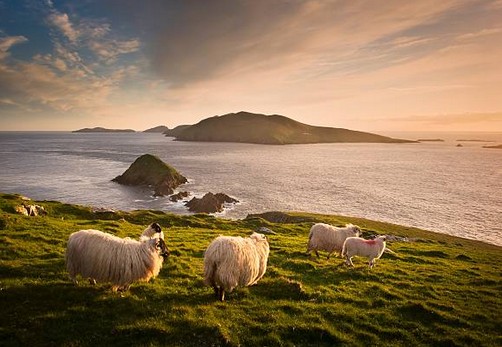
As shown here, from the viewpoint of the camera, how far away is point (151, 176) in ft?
313

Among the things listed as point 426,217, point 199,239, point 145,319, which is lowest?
point 426,217

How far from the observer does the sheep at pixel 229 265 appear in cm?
1197

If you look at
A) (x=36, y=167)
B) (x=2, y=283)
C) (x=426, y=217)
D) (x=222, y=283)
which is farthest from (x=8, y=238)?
(x=36, y=167)

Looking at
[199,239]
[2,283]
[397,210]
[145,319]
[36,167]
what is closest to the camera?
[145,319]

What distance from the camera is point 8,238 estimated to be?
17547mm

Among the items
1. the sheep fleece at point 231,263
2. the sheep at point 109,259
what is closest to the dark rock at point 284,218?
the sheep fleece at point 231,263

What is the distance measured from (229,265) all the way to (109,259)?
476 cm

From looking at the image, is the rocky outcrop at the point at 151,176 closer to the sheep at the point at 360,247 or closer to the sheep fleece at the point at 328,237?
the sheep fleece at the point at 328,237

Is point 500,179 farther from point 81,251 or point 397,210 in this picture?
point 81,251

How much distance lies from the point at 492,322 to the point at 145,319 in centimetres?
1467

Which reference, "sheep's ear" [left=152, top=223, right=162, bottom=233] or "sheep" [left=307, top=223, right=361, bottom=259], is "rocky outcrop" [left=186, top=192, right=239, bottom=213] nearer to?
"sheep" [left=307, top=223, right=361, bottom=259]

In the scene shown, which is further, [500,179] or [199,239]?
[500,179]

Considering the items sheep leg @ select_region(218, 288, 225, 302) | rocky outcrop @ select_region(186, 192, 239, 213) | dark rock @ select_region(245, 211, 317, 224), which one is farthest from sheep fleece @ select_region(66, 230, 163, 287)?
rocky outcrop @ select_region(186, 192, 239, 213)

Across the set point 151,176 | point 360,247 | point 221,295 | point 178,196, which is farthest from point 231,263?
point 151,176
